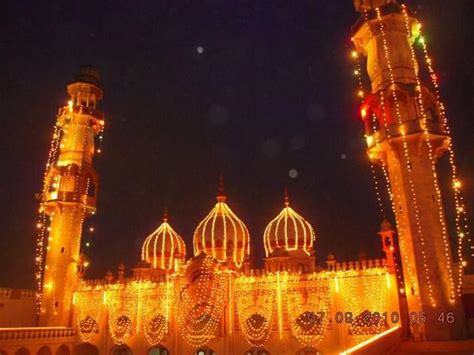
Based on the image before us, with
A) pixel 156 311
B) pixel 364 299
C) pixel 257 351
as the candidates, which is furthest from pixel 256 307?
pixel 156 311

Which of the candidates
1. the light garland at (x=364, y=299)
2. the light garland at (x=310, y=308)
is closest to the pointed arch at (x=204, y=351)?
the light garland at (x=310, y=308)

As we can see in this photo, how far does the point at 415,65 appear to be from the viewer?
20031 millimetres

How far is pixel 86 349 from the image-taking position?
26.8 meters

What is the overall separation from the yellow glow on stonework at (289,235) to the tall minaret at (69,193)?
1235 cm

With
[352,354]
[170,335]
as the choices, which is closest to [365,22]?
[352,354]

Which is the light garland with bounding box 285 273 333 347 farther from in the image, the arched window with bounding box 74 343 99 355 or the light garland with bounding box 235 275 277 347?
the arched window with bounding box 74 343 99 355

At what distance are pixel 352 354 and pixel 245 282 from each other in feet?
42.0

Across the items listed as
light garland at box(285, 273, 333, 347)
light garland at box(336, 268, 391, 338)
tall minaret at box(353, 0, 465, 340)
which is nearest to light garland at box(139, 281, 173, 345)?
light garland at box(285, 273, 333, 347)

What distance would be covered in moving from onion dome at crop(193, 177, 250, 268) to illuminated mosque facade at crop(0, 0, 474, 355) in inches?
3.0

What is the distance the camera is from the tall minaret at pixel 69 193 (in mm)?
25984

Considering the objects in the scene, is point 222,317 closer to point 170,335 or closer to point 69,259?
point 170,335

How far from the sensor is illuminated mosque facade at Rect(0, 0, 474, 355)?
1773cm

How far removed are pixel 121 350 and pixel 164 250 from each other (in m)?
6.92

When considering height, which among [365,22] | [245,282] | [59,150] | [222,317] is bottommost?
[222,317]
